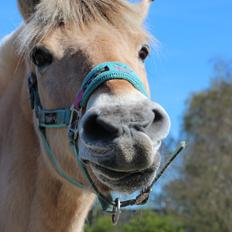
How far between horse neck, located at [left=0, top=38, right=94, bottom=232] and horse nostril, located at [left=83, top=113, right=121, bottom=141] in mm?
957

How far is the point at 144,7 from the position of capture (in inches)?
201

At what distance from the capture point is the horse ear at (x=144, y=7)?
491cm

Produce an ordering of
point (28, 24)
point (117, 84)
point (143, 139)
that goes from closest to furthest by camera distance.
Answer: point (143, 139), point (117, 84), point (28, 24)

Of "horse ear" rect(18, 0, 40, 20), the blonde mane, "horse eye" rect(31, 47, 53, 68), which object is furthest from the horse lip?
"horse ear" rect(18, 0, 40, 20)

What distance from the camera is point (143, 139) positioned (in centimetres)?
342

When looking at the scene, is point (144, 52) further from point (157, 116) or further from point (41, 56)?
point (157, 116)

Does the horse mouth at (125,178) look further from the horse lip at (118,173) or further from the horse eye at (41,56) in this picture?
the horse eye at (41,56)

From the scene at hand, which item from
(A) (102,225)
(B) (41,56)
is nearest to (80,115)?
(B) (41,56)

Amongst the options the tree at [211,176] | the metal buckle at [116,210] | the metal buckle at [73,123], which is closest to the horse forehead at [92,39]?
the metal buckle at [73,123]

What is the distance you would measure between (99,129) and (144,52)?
1250 millimetres

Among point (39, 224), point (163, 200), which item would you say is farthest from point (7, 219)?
point (163, 200)

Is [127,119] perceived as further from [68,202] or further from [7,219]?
[7,219]

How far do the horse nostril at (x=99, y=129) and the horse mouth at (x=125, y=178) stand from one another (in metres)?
0.21

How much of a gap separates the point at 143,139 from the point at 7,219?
1545 mm
